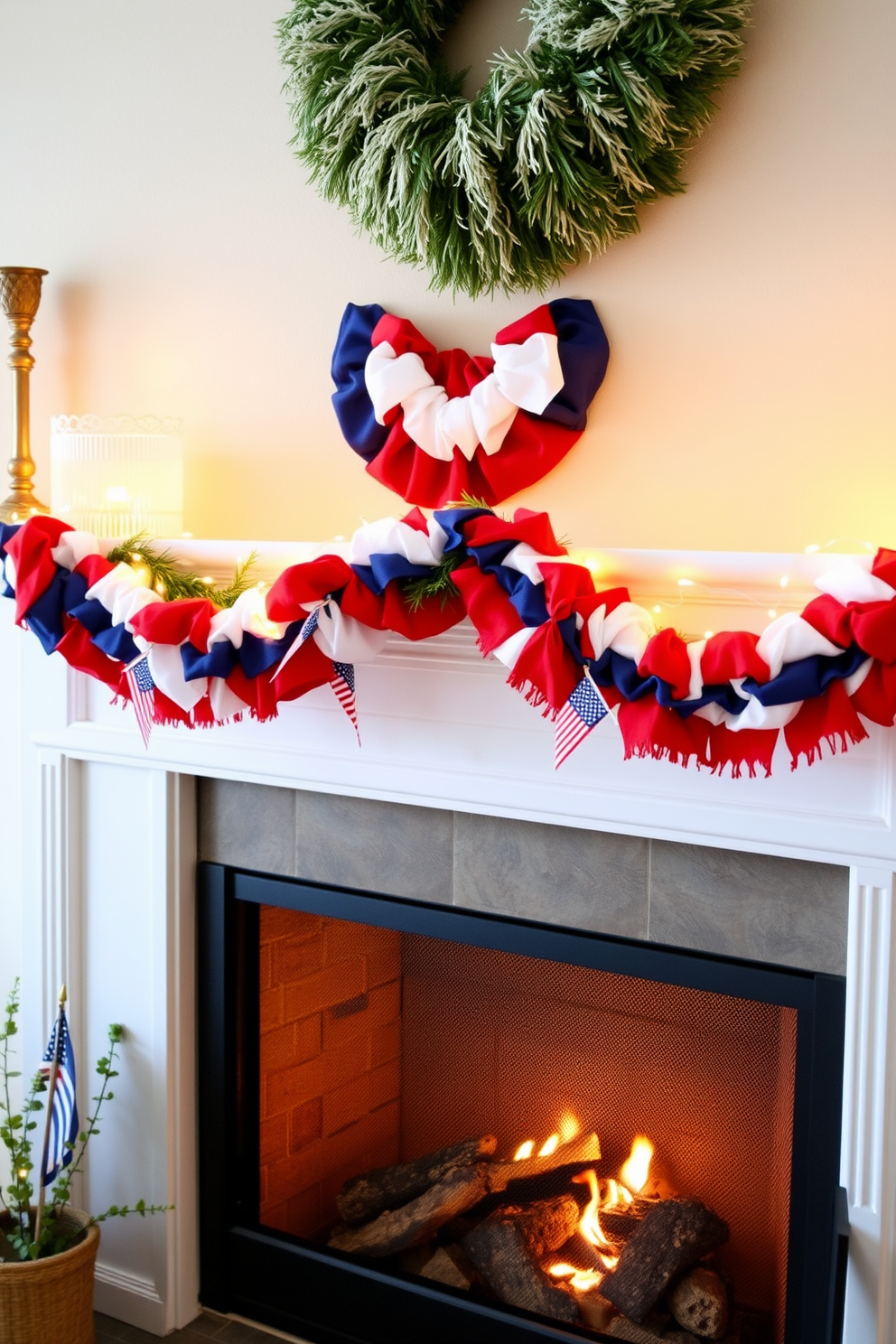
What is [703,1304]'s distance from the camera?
1716 millimetres

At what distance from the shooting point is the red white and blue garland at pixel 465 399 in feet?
5.45

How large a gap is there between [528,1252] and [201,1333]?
23.6 inches

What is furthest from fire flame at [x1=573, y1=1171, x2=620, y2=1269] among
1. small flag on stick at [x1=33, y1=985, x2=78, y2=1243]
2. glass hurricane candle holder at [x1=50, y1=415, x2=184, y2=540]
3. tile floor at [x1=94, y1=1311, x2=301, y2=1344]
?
glass hurricane candle holder at [x1=50, y1=415, x2=184, y2=540]

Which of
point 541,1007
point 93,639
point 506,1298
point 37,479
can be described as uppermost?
point 37,479

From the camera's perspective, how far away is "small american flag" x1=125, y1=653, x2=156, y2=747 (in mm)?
1732

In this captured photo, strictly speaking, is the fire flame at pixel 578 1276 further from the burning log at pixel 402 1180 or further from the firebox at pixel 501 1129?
the burning log at pixel 402 1180

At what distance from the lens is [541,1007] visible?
72.8 inches

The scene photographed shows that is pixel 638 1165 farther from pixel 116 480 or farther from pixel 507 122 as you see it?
pixel 507 122

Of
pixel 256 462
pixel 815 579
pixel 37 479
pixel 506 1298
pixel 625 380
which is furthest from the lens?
pixel 37 479

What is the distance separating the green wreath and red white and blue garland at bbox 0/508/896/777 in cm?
42

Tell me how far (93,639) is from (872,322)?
1.12 m

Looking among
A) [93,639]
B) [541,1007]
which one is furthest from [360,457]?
[541,1007]

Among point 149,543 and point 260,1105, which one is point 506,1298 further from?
point 149,543

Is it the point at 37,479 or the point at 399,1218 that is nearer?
the point at 399,1218
